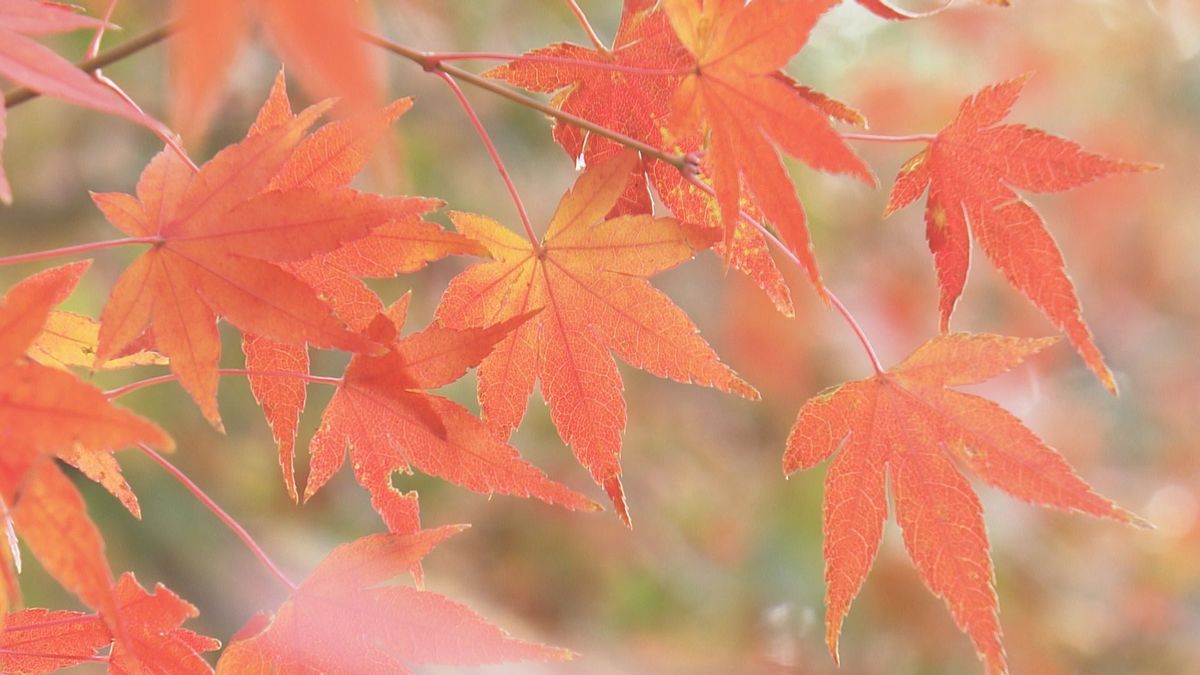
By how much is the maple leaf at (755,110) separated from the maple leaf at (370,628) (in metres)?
0.21

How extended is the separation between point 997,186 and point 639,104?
0.18 m

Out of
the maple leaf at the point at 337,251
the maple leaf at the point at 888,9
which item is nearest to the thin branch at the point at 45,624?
the maple leaf at the point at 337,251

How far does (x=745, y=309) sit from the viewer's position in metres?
2.97

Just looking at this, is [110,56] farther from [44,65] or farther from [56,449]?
[56,449]

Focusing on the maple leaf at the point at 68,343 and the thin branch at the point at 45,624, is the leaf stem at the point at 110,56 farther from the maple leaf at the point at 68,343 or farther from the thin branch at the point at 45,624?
the thin branch at the point at 45,624

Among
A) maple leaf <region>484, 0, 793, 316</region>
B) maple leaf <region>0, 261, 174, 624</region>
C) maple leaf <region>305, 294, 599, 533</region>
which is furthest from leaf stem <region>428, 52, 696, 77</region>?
maple leaf <region>0, 261, 174, 624</region>

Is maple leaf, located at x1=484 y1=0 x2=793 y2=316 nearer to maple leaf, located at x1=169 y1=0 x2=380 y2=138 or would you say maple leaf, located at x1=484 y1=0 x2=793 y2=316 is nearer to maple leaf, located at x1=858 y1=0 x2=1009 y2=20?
maple leaf, located at x1=858 y1=0 x2=1009 y2=20

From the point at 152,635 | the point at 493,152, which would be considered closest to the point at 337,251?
the point at 493,152

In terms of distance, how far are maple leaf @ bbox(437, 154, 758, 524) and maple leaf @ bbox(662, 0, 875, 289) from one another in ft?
0.22

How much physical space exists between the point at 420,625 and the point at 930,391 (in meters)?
0.28

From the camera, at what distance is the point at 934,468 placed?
0.57 meters

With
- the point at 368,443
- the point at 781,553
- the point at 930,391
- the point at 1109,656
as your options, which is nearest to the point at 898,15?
the point at 930,391

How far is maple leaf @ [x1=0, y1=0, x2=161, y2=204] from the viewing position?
371mm

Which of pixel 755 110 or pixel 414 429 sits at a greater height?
pixel 755 110
